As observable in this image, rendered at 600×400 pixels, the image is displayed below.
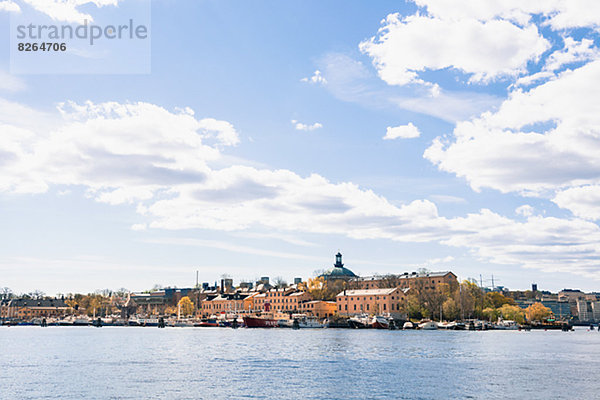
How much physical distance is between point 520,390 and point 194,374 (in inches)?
1136

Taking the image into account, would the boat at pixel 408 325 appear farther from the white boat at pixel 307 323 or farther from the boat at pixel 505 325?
the white boat at pixel 307 323

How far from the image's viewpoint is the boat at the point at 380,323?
172750 mm

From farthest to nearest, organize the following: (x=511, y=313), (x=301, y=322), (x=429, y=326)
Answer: (x=301, y=322)
(x=511, y=313)
(x=429, y=326)

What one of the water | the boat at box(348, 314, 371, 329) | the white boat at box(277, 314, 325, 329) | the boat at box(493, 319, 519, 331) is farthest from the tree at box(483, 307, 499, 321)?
the water

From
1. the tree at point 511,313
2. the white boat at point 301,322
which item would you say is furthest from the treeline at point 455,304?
the white boat at point 301,322

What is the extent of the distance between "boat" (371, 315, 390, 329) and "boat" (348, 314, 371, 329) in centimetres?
237

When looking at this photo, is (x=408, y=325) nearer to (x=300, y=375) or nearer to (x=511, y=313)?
(x=511, y=313)

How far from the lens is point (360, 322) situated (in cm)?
17775

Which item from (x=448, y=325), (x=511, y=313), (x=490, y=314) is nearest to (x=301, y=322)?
(x=448, y=325)

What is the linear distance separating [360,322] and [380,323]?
23.6 feet

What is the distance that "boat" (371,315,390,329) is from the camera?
17275 centimetres

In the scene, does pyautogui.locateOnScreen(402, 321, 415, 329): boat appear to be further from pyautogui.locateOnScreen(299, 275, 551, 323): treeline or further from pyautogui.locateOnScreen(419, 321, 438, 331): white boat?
pyautogui.locateOnScreen(299, 275, 551, 323): treeline

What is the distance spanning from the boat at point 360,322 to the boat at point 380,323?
93.4 inches

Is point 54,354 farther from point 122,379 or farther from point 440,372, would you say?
point 440,372
